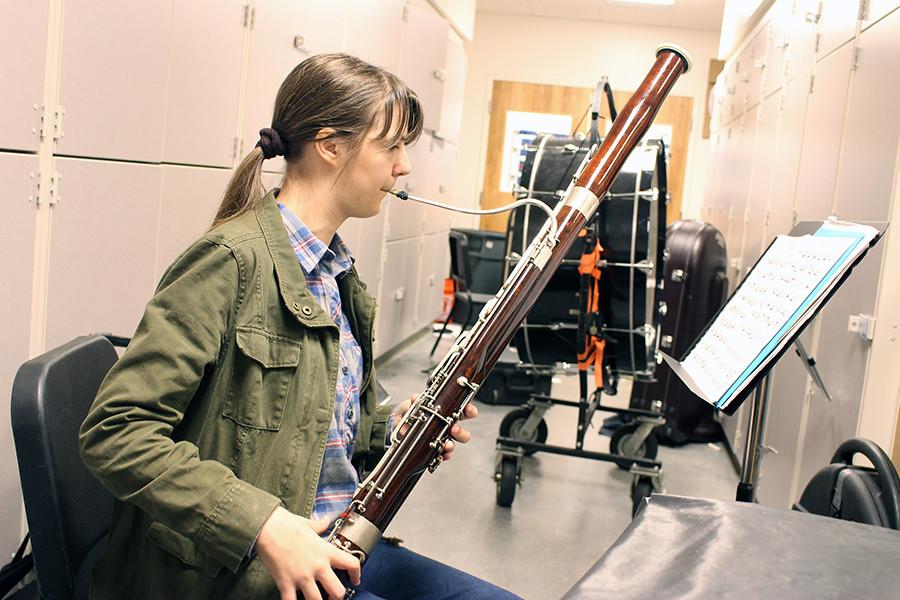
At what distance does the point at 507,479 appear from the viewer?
10.7 feet

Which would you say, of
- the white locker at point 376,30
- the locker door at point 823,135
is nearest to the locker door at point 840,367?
the locker door at point 823,135

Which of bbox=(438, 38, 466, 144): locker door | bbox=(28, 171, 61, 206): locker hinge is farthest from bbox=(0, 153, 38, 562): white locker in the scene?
bbox=(438, 38, 466, 144): locker door

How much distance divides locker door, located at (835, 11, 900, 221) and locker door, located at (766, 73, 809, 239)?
64cm

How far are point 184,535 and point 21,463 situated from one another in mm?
271

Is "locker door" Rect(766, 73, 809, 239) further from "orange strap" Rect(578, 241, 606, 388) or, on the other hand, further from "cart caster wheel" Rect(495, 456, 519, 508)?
"cart caster wheel" Rect(495, 456, 519, 508)

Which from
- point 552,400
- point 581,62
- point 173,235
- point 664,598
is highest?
point 581,62

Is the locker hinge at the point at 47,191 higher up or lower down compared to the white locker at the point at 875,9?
lower down

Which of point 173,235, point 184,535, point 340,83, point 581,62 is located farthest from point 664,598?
point 581,62

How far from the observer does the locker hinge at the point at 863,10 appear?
8.30 ft

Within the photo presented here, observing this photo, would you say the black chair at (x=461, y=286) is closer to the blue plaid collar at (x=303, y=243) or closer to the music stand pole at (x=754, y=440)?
the music stand pole at (x=754, y=440)

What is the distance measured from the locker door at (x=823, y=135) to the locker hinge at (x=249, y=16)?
183 centimetres

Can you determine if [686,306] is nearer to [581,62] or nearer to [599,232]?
[599,232]

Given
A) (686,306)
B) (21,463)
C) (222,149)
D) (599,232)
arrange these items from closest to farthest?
(21,463) → (222,149) → (599,232) → (686,306)

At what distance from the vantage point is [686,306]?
4.16 meters
